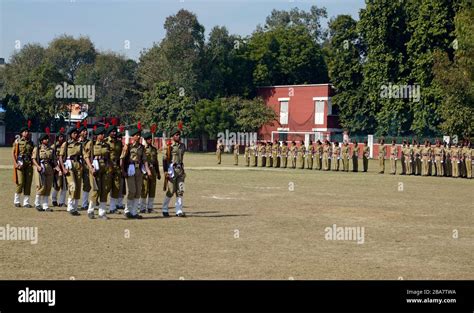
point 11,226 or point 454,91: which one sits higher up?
point 454,91

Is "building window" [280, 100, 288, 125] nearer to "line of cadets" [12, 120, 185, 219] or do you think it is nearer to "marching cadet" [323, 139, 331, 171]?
"marching cadet" [323, 139, 331, 171]

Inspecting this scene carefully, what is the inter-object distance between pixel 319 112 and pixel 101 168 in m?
Result: 57.7

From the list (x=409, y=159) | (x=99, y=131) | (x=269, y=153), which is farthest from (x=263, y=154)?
(x=99, y=131)

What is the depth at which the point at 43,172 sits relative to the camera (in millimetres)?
18250

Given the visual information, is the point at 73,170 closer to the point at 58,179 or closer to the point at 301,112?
the point at 58,179

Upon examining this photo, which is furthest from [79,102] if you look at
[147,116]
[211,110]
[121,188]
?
[121,188]

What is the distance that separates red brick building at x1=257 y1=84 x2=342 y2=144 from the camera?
237ft

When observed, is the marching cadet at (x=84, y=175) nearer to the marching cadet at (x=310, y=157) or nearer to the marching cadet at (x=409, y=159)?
the marching cadet at (x=409, y=159)

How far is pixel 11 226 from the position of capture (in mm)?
15336

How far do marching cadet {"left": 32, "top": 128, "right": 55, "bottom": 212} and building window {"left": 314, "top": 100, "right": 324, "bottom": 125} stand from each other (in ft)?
182
